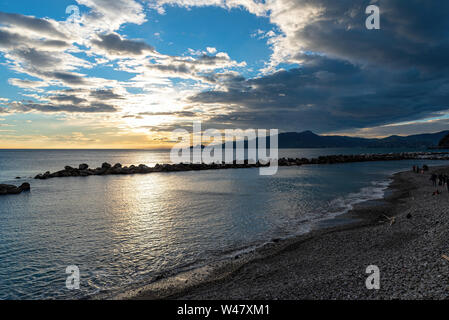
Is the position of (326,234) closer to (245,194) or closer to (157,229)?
(157,229)

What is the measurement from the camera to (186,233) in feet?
47.2

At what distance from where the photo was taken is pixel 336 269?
331 inches

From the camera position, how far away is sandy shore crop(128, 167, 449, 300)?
6645 mm

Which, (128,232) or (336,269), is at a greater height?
(336,269)

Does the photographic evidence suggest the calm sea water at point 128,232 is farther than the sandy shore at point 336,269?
Yes

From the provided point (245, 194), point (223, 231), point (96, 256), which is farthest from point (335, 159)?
point (96, 256)

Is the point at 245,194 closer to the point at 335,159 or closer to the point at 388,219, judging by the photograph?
the point at 388,219

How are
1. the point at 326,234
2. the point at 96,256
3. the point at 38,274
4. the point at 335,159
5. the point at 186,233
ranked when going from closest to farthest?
1. the point at 38,274
2. the point at 96,256
3. the point at 326,234
4. the point at 186,233
5. the point at 335,159

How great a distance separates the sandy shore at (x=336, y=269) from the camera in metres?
6.64
